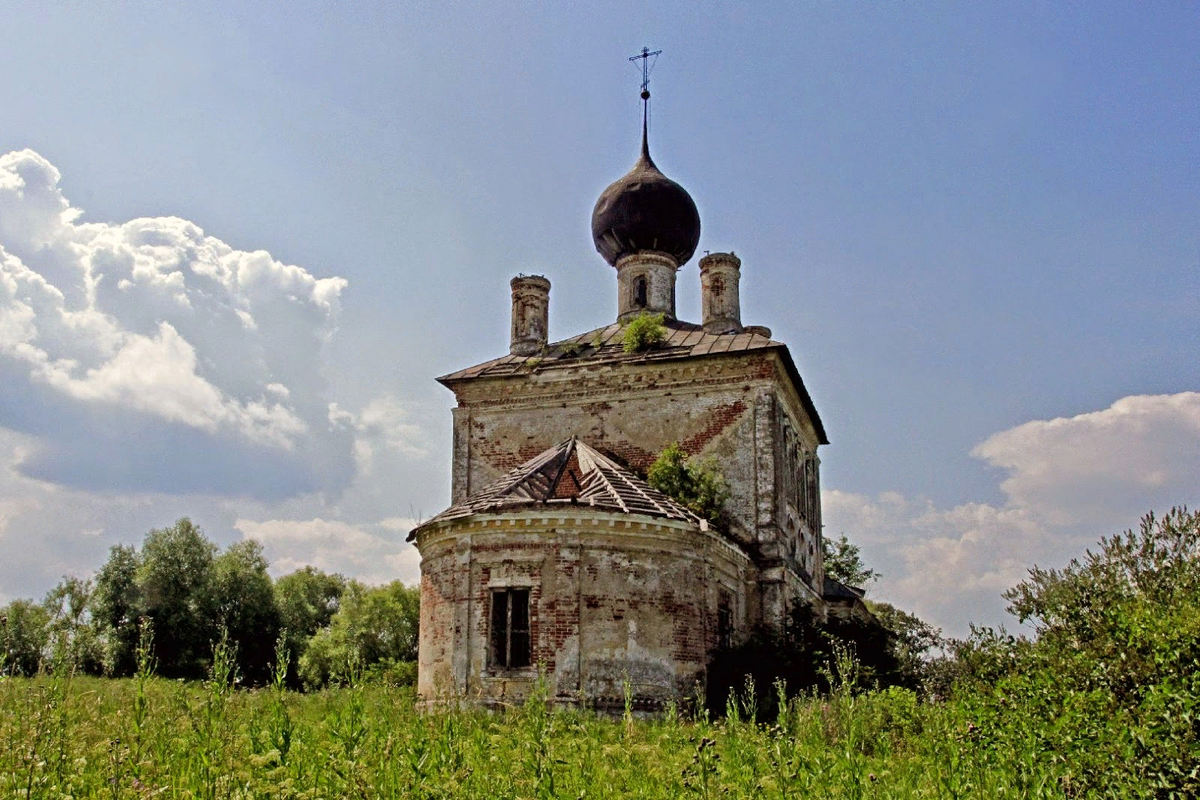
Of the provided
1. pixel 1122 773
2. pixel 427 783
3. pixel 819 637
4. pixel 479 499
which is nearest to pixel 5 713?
pixel 427 783

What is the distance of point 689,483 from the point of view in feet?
66.5

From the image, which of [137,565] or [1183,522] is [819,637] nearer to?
[1183,522]

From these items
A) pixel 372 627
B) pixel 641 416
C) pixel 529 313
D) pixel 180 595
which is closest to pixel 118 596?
pixel 180 595

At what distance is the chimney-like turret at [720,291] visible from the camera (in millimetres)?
23688

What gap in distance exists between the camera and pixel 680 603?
16953 millimetres

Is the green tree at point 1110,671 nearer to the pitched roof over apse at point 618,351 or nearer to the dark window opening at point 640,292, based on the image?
the pitched roof over apse at point 618,351

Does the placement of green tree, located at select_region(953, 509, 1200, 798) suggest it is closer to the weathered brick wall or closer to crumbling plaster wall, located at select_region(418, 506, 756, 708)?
crumbling plaster wall, located at select_region(418, 506, 756, 708)

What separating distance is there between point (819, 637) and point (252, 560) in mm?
26740

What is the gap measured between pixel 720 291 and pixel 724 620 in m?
8.28

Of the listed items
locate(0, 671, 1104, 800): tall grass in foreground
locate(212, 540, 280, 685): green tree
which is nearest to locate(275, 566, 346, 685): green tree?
locate(212, 540, 280, 685): green tree

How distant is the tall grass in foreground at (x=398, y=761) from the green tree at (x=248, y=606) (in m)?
27.7

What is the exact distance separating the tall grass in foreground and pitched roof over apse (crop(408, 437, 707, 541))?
651 cm

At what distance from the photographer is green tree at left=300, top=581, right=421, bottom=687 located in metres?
38.6

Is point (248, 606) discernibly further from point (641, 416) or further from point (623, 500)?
point (623, 500)
